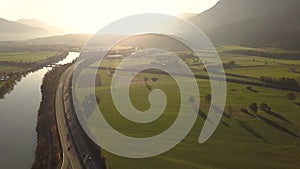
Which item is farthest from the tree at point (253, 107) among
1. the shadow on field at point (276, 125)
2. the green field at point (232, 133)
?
the shadow on field at point (276, 125)

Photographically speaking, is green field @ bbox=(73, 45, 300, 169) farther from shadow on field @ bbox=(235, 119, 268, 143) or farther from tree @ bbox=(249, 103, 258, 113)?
tree @ bbox=(249, 103, 258, 113)

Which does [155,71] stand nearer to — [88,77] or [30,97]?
[88,77]

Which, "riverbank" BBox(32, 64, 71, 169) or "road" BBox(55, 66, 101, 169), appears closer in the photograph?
"road" BBox(55, 66, 101, 169)

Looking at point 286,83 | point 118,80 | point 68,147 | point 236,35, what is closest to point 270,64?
point 286,83

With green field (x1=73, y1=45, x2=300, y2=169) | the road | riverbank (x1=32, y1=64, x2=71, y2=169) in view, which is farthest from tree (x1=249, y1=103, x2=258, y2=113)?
riverbank (x1=32, y1=64, x2=71, y2=169)

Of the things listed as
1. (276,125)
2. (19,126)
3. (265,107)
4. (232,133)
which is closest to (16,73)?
(19,126)

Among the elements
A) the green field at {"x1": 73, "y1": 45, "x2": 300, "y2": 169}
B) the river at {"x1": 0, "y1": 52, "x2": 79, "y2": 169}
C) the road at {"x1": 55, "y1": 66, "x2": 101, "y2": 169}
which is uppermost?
the green field at {"x1": 73, "y1": 45, "x2": 300, "y2": 169}

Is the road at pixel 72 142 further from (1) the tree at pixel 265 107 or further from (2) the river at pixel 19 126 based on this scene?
(1) the tree at pixel 265 107
